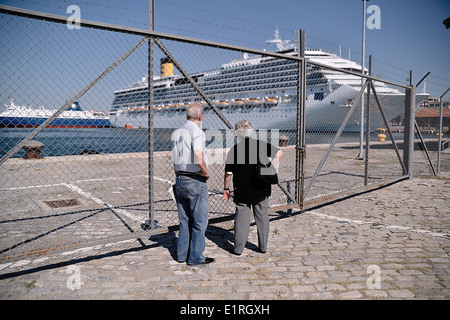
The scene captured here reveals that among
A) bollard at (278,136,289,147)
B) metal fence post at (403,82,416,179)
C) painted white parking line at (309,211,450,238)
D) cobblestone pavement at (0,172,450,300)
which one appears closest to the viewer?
cobblestone pavement at (0,172,450,300)

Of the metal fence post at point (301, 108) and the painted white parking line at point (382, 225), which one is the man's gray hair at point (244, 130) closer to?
the metal fence post at point (301, 108)

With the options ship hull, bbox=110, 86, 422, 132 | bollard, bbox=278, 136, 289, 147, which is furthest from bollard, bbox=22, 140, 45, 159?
ship hull, bbox=110, 86, 422, 132

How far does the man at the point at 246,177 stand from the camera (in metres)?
3.69

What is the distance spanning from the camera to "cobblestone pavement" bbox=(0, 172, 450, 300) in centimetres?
289

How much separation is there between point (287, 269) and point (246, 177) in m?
1.11

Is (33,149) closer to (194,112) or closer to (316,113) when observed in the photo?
(194,112)

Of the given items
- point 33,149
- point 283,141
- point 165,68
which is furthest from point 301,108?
point 165,68

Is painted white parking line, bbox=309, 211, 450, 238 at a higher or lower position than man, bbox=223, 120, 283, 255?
lower

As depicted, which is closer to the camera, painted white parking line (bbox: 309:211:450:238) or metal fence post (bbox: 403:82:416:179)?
painted white parking line (bbox: 309:211:450:238)

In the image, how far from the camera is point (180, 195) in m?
3.45

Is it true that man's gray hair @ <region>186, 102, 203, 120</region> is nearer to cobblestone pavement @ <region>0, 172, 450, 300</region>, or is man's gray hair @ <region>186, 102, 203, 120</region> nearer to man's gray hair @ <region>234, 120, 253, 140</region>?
man's gray hair @ <region>234, 120, 253, 140</region>
